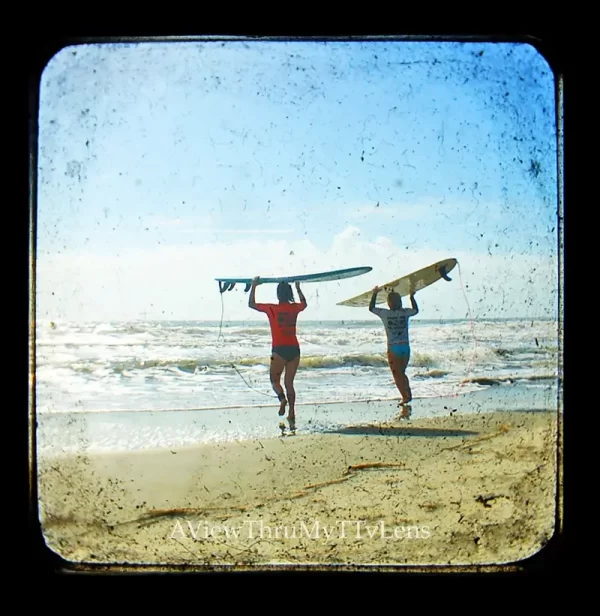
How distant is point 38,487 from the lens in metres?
1.57

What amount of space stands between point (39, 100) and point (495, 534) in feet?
5.18

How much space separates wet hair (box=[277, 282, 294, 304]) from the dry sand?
0.54 meters

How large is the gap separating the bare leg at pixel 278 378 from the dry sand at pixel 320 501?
0.24m

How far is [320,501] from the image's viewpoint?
2004mm

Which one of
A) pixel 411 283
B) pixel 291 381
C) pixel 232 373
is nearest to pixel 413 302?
pixel 411 283

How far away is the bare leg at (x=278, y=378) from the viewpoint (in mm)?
2498

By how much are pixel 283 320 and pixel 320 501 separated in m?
0.62

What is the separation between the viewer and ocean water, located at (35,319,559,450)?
186cm

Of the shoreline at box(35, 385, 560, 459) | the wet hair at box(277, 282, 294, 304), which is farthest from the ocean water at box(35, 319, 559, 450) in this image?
the wet hair at box(277, 282, 294, 304)

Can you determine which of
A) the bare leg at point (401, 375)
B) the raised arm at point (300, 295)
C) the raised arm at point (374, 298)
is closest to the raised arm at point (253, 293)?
the raised arm at point (300, 295)
